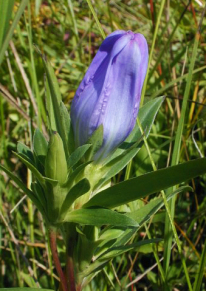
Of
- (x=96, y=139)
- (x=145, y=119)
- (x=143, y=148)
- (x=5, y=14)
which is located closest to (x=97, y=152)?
(x=96, y=139)

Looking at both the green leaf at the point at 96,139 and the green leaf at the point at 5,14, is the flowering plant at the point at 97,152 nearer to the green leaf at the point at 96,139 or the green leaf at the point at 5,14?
the green leaf at the point at 96,139

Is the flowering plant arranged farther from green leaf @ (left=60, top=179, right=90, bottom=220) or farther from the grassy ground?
the grassy ground

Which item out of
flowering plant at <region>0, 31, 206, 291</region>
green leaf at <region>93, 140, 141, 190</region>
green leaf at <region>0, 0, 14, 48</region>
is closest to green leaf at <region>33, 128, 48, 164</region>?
flowering plant at <region>0, 31, 206, 291</region>

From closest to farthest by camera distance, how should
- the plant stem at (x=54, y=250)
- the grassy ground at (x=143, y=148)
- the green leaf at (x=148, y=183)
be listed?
the green leaf at (x=148, y=183)
the plant stem at (x=54, y=250)
the grassy ground at (x=143, y=148)

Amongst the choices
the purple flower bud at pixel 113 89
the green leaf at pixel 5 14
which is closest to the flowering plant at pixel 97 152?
the purple flower bud at pixel 113 89

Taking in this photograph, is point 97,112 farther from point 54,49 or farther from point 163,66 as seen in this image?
point 54,49

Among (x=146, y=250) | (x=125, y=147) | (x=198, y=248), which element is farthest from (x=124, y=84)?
(x=198, y=248)
